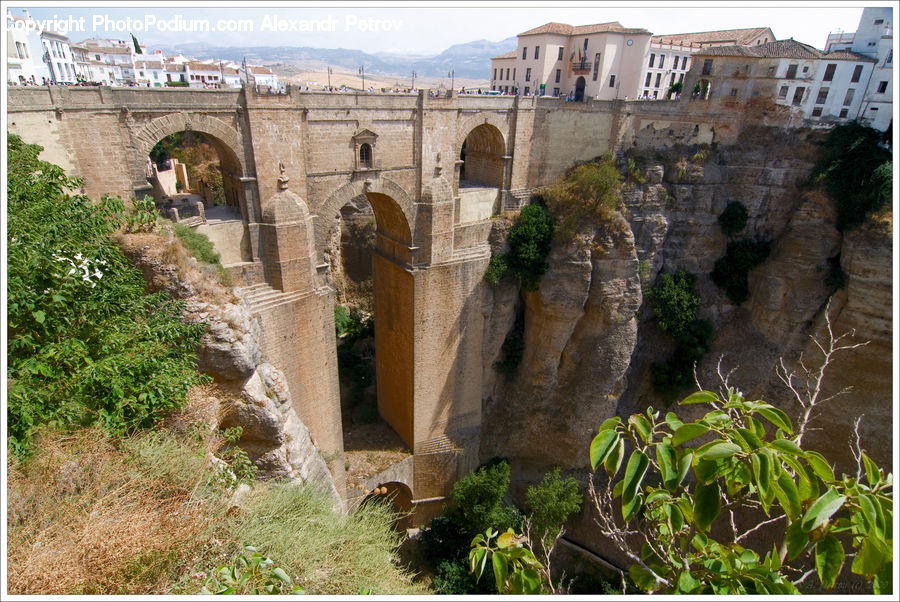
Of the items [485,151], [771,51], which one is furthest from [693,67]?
[485,151]

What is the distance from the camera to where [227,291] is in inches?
440

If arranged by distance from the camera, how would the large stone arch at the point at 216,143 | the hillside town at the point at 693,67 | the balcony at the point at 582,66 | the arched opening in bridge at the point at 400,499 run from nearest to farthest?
1. the large stone arch at the point at 216,143
2. the arched opening in bridge at the point at 400,499
3. the hillside town at the point at 693,67
4. the balcony at the point at 582,66

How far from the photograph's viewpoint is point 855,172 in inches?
647

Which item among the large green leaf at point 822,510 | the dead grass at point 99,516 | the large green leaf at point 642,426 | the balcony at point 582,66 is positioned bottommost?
the dead grass at point 99,516

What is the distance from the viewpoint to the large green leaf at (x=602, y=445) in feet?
9.44

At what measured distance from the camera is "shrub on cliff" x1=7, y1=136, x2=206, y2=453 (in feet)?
18.6

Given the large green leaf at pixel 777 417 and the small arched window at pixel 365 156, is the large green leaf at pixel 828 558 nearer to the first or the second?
the large green leaf at pixel 777 417

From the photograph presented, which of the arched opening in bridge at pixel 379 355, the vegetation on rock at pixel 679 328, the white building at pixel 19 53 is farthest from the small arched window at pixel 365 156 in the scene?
the white building at pixel 19 53

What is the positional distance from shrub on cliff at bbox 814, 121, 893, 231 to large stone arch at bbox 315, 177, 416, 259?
47.4 feet

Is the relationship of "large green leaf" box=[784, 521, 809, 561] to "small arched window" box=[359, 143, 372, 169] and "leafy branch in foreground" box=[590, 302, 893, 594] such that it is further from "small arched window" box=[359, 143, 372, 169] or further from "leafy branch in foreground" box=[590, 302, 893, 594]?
"small arched window" box=[359, 143, 372, 169]

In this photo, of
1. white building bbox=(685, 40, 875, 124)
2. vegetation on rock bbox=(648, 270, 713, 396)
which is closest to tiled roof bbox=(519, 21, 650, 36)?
white building bbox=(685, 40, 875, 124)

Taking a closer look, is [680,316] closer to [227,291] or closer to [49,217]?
[227,291]

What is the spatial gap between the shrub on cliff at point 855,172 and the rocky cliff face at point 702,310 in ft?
1.43

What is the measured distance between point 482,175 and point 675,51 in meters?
16.1
